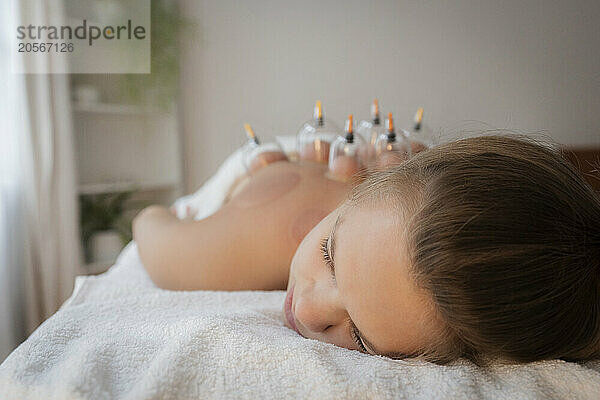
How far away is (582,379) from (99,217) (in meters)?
2.13

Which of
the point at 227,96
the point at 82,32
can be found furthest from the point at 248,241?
the point at 82,32

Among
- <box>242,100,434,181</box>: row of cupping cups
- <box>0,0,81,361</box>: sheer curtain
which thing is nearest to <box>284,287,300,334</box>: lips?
<box>242,100,434,181</box>: row of cupping cups

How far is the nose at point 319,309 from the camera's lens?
1.62ft

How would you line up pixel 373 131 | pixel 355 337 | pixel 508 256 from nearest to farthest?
pixel 508 256 → pixel 355 337 → pixel 373 131

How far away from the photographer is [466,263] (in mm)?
385

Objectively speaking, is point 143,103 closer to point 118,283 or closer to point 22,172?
point 22,172

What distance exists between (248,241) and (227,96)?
4.32 feet

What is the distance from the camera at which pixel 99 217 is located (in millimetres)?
2234

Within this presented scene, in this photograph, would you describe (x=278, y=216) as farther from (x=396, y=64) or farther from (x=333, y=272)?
(x=396, y=64)

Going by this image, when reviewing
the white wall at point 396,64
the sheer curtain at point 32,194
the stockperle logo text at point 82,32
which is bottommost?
the sheer curtain at point 32,194

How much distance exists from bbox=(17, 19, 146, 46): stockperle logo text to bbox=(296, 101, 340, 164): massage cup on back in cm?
102

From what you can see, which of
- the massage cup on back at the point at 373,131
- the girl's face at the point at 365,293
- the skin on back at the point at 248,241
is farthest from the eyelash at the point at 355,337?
the massage cup on back at the point at 373,131

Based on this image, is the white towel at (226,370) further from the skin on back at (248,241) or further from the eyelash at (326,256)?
the skin on back at (248,241)

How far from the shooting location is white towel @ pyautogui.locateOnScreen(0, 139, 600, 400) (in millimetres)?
361
